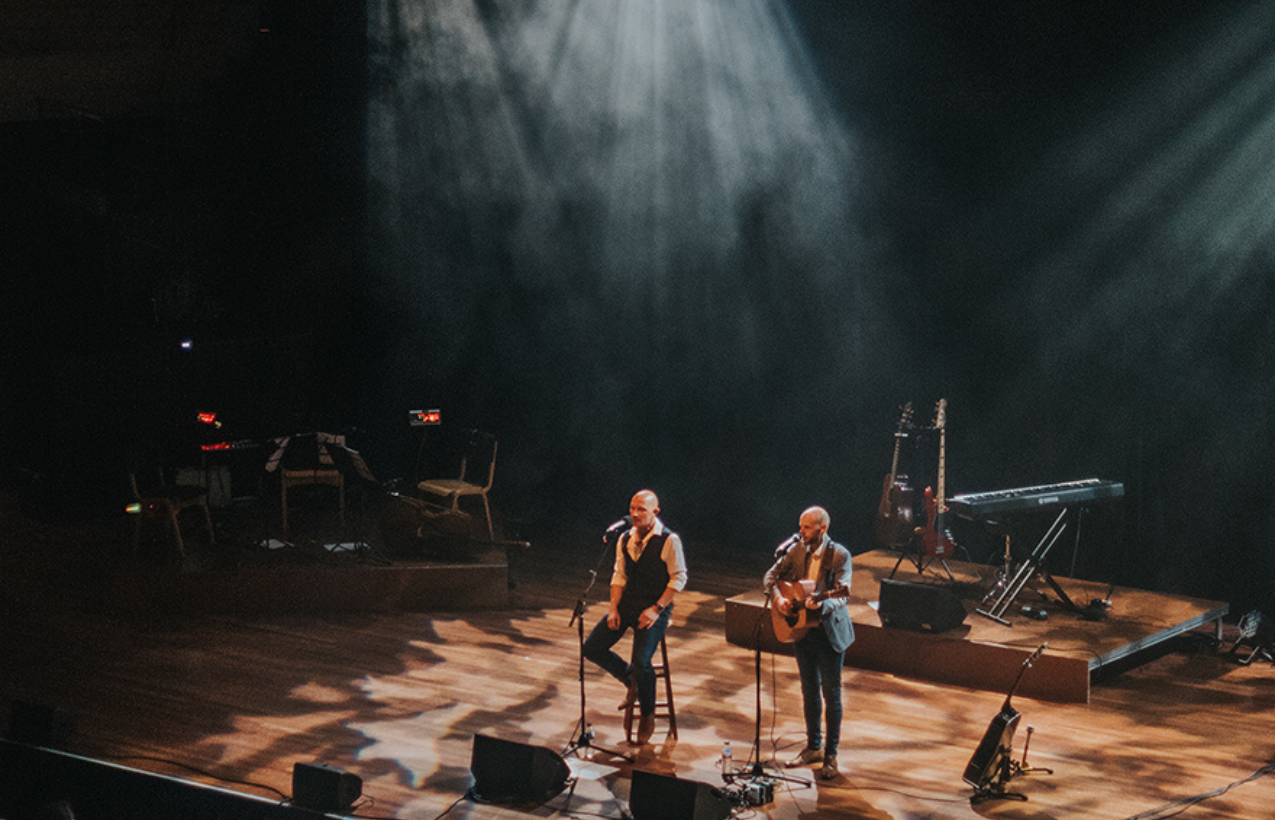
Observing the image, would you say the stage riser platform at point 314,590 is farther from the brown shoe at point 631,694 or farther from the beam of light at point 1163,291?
the beam of light at point 1163,291

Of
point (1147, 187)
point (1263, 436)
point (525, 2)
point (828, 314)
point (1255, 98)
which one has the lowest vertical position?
point (1263, 436)

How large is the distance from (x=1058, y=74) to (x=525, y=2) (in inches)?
167

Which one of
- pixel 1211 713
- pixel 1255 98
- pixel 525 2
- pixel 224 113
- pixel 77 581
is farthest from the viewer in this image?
pixel 224 113

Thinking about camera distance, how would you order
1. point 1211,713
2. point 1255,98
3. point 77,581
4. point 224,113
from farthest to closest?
1. point 224,113
2. point 77,581
3. point 1255,98
4. point 1211,713

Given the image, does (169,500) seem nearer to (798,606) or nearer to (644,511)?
(644,511)

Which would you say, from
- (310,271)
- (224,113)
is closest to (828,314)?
(310,271)

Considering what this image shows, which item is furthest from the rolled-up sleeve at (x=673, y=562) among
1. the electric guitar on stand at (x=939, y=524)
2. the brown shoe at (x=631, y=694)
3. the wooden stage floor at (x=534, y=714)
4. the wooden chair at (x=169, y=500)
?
the wooden chair at (x=169, y=500)

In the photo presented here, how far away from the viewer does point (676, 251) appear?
33.1ft

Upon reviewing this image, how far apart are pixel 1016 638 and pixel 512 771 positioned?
338cm

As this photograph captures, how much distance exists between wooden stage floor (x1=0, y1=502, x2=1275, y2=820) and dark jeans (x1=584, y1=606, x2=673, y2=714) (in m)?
0.30

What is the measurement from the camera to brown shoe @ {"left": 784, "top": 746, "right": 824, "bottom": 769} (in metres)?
5.86

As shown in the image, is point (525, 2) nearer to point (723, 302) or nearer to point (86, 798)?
point (723, 302)

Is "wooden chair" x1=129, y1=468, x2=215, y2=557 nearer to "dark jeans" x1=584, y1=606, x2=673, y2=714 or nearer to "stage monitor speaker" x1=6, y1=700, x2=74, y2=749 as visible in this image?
"stage monitor speaker" x1=6, y1=700, x2=74, y2=749

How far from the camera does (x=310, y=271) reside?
36.0ft
